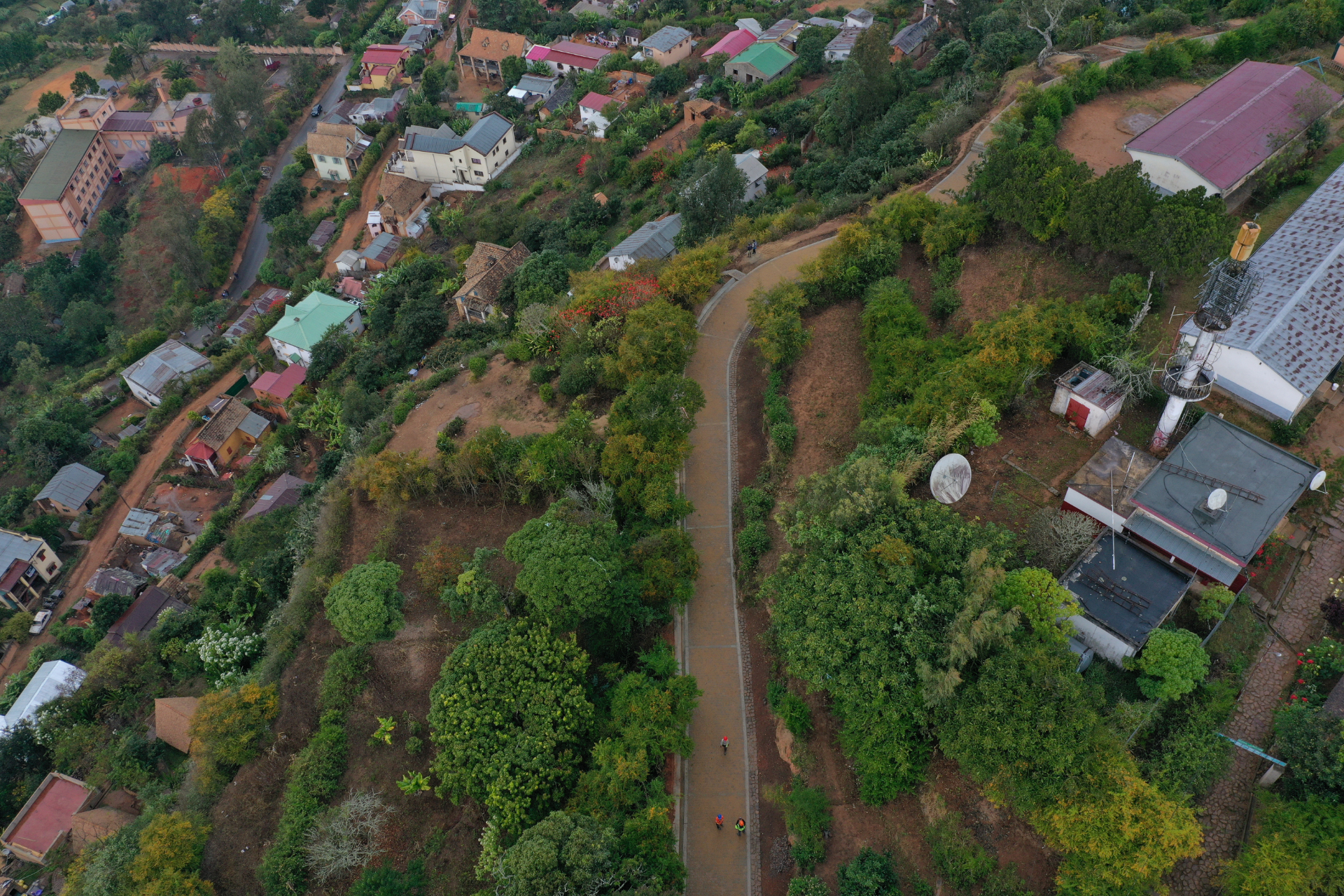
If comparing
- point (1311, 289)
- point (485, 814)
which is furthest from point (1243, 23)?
point (485, 814)

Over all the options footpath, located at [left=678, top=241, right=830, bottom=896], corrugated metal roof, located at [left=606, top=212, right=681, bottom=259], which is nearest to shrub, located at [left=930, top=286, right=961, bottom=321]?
footpath, located at [left=678, top=241, right=830, bottom=896]

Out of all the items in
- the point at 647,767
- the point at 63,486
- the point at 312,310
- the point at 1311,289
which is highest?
the point at 1311,289

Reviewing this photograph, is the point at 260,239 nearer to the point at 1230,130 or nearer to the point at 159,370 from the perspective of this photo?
the point at 159,370

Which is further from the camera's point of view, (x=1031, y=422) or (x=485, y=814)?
(x=1031, y=422)

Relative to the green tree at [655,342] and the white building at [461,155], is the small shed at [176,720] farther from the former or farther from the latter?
the white building at [461,155]

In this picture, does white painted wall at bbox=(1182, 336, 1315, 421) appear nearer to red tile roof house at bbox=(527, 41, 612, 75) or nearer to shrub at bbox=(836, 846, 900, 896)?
shrub at bbox=(836, 846, 900, 896)

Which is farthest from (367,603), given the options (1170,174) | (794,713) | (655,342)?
(1170,174)

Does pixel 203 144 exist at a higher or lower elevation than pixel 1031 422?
lower

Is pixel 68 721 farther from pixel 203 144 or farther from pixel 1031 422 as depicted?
pixel 203 144
